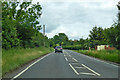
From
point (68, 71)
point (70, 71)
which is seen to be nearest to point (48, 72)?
point (68, 71)

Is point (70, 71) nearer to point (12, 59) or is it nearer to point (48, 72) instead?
point (48, 72)

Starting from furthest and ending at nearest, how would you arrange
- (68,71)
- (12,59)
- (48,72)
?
(12,59) → (68,71) → (48,72)

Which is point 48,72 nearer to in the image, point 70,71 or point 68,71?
point 68,71

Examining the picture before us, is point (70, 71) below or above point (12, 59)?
below

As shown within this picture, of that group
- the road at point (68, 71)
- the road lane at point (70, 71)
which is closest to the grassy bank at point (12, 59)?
A: the road at point (68, 71)

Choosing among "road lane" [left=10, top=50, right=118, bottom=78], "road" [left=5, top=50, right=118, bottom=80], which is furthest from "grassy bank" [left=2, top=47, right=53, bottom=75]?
"road lane" [left=10, top=50, right=118, bottom=78]

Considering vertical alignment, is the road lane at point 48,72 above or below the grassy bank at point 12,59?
below

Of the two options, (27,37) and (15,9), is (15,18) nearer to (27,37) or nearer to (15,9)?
(15,9)

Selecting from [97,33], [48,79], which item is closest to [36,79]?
[48,79]

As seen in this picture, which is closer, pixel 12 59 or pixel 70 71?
pixel 70 71

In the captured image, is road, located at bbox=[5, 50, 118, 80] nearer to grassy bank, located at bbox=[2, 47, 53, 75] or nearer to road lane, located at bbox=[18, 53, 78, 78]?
road lane, located at bbox=[18, 53, 78, 78]

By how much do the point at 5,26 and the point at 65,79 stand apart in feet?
52.7

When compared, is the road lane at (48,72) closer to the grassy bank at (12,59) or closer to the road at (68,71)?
the road at (68,71)

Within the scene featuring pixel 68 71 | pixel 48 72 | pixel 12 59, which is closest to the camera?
pixel 48 72
